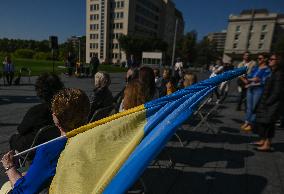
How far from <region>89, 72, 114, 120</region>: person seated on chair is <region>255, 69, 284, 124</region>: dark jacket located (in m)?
3.03

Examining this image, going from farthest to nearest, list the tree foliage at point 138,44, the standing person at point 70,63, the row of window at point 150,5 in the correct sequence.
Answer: the row of window at point 150,5 → the tree foliage at point 138,44 → the standing person at point 70,63

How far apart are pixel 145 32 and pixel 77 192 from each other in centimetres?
9937

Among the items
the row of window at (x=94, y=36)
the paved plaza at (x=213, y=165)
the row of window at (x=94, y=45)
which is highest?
the row of window at (x=94, y=36)

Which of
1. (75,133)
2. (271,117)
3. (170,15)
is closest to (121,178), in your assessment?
(75,133)

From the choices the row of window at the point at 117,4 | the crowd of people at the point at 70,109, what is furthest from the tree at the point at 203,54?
the crowd of people at the point at 70,109

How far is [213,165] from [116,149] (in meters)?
3.33

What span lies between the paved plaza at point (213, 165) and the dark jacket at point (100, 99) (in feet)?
4.52

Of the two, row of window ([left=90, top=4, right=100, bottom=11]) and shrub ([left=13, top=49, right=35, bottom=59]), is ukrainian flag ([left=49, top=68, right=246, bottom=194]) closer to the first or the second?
shrub ([left=13, top=49, right=35, bottom=59])

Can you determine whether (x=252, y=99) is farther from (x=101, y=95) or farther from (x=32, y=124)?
(x=32, y=124)

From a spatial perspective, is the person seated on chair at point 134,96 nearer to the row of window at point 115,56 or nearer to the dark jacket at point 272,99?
the dark jacket at point 272,99

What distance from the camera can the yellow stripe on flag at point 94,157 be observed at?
58.7 inches

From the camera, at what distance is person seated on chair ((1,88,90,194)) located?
1692 mm

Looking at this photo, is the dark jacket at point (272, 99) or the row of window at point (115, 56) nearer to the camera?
the dark jacket at point (272, 99)

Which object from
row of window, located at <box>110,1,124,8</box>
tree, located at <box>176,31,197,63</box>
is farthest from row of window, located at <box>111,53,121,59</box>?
tree, located at <box>176,31,197,63</box>
